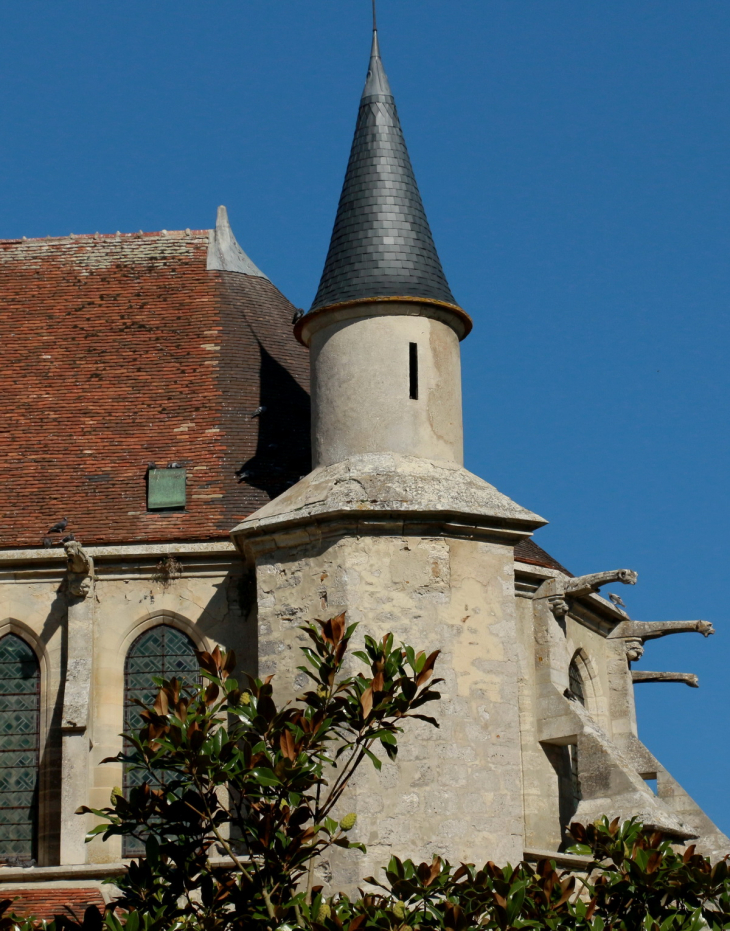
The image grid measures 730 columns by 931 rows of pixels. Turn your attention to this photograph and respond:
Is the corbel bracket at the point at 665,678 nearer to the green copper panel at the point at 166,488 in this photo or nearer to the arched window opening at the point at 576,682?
the arched window opening at the point at 576,682

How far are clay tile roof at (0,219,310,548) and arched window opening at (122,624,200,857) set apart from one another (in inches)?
42.2

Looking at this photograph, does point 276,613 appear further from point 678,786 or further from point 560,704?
point 678,786

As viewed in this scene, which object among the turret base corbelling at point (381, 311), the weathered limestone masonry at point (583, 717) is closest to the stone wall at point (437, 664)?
the weathered limestone masonry at point (583, 717)

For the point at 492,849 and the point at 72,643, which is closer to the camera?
the point at 492,849

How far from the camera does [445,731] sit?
16.9 meters

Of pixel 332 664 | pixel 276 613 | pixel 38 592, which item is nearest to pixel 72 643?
pixel 38 592

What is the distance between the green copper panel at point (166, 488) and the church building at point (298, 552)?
28 millimetres

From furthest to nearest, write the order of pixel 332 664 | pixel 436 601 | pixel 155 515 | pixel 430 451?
pixel 155 515 < pixel 430 451 < pixel 436 601 < pixel 332 664

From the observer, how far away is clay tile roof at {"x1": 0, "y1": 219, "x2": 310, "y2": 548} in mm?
19984

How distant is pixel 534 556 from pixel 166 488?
4.33m

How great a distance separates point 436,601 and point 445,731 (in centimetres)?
128

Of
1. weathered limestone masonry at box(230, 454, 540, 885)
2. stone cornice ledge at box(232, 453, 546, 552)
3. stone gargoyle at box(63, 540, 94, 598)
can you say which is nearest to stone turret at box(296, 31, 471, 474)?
stone cornice ledge at box(232, 453, 546, 552)

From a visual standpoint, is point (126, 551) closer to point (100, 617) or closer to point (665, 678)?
point (100, 617)

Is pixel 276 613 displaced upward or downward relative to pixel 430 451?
downward
